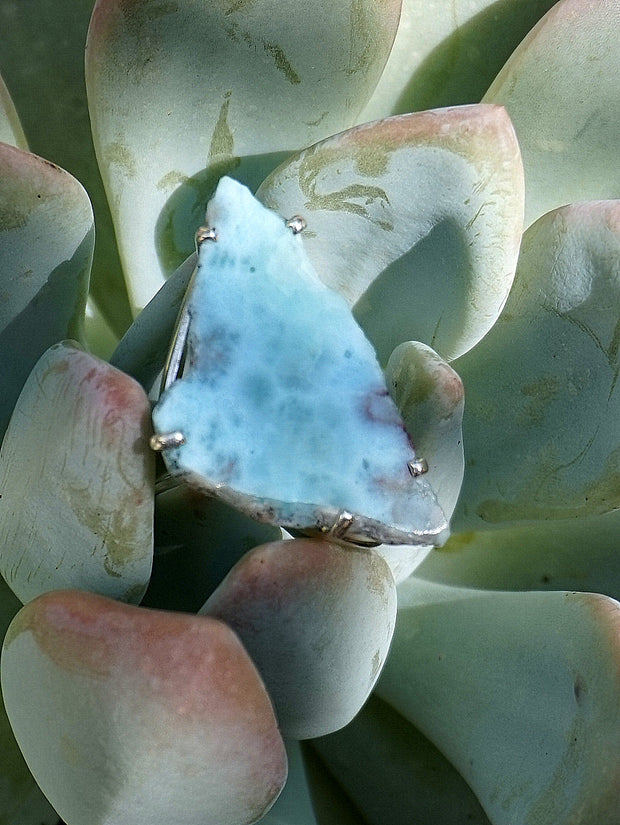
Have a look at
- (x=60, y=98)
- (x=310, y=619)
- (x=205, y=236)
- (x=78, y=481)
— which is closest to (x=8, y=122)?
(x=60, y=98)

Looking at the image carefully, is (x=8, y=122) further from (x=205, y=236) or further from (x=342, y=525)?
(x=342, y=525)

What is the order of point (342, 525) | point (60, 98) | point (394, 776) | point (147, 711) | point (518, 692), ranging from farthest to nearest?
point (60, 98) → point (394, 776) → point (518, 692) → point (342, 525) → point (147, 711)

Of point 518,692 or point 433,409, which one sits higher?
point 433,409

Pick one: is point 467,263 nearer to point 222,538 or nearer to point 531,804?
point 222,538

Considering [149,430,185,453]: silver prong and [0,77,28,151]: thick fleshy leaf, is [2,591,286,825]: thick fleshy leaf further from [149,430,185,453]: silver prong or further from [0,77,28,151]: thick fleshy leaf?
[0,77,28,151]: thick fleshy leaf

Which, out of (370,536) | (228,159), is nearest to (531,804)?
(370,536)

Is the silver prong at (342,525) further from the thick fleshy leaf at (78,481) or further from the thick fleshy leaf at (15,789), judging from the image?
the thick fleshy leaf at (15,789)

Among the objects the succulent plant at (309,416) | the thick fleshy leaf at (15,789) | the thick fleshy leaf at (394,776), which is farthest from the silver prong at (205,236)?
the thick fleshy leaf at (394,776)
